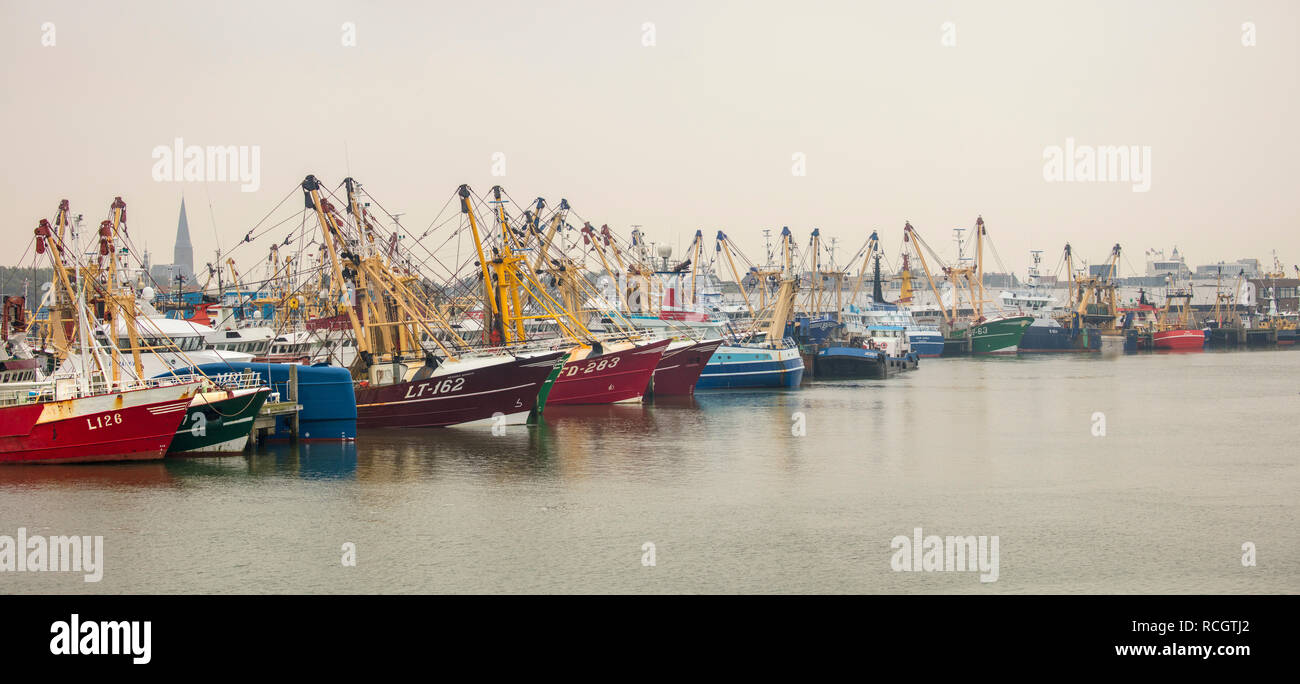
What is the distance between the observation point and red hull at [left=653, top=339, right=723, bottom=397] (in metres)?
63.4

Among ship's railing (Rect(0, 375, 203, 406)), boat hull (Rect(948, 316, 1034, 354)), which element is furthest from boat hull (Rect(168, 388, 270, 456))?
boat hull (Rect(948, 316, 1034, 354))

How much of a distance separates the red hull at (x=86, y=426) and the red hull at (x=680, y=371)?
34137 millimetres

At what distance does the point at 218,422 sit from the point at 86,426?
3.73m

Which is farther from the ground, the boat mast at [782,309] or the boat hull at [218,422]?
the boat mast at [782,309]

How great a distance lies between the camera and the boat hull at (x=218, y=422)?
3341 centimetres

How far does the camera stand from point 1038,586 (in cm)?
2084

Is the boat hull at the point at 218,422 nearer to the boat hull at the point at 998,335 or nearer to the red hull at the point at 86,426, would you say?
the red hull at the point at 86,426

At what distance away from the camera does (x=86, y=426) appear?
31.4 m

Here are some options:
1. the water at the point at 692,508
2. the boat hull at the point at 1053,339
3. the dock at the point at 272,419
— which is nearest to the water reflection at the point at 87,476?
the water at the point at 692,508

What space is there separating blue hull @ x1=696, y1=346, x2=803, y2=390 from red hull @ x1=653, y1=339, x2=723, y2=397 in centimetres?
331

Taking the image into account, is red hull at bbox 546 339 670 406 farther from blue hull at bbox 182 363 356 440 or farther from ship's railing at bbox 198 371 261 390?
ship's railing at bbox 198 371 261 390

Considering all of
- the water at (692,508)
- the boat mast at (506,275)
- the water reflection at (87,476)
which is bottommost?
the water at (692,508)

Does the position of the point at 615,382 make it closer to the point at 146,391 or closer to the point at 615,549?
the point at 146,391
